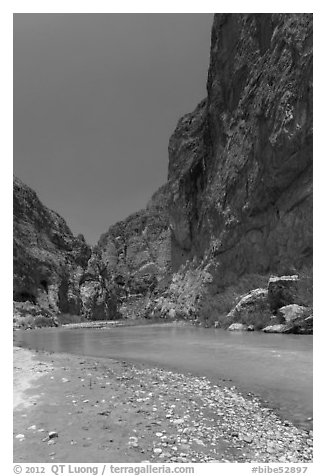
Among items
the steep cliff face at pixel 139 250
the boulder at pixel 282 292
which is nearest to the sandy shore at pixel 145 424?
the boulder at pixel 282 292

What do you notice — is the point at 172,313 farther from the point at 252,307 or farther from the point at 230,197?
the point at 252,307

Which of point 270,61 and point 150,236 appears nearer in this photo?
point 270,61

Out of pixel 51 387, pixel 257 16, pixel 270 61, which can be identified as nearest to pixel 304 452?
pixel 51 387

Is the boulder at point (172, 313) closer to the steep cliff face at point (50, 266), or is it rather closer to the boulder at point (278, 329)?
the steep cliff face at point (50, 266)

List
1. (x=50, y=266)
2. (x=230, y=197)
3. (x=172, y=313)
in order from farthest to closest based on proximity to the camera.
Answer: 1. (x=50, y=266)
2. (x=172, y=313)
3. (x=230, y=197)

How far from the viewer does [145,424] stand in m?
6.86

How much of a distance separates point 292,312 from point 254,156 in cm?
2725

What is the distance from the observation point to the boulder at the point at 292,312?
25430 mm

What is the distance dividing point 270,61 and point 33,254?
55.1 metres

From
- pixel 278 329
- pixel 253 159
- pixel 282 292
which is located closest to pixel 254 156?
pixel 253 159

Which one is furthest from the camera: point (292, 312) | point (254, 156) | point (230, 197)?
point (230, 197)

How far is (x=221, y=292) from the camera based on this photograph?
50.9 metres

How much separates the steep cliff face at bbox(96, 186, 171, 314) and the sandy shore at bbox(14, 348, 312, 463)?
135m
